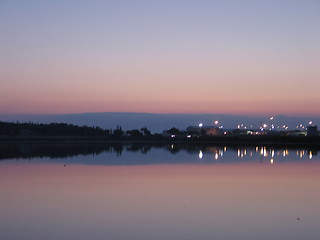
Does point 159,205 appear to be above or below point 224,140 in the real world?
below

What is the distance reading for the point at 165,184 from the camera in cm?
2298

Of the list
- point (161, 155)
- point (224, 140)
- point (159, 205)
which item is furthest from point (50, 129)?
point (159, 205)

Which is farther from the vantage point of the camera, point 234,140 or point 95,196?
point 234,140

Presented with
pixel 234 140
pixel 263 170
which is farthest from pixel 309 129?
pixel 263 170

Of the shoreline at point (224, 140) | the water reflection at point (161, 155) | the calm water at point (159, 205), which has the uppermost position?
the shoreline at point (224, 140)

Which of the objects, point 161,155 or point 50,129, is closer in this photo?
point 161,155

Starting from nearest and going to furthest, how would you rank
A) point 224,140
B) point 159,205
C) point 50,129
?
point 159,205, point 224,140, point 50,129


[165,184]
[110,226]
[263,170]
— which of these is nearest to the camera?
Answer: [110,226]

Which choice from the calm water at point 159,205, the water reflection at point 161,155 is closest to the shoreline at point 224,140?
the water reflection at point 161,155

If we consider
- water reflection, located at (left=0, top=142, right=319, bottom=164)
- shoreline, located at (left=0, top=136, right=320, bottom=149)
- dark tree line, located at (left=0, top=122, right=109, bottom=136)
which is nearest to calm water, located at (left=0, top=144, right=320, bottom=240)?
water reflection, located at (left=0, top=142, right=319, bottom=164)

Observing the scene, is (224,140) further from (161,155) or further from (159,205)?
(159,205)

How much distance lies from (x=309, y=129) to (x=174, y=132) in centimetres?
4295

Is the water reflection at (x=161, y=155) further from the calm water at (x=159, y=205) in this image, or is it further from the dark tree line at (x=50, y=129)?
the dark tree line at (x=50, y=129)

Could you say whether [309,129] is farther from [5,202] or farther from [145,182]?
[5,202]
